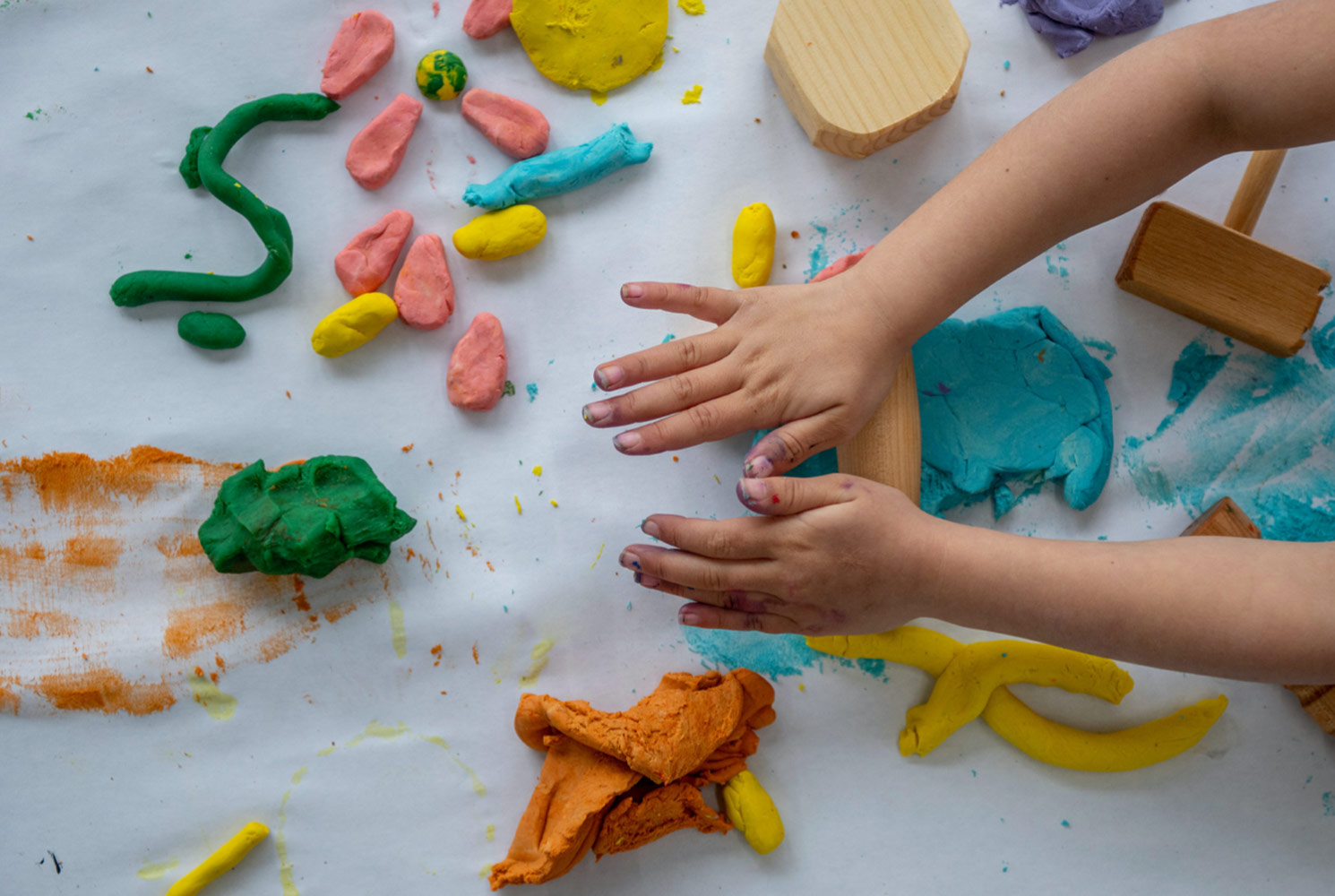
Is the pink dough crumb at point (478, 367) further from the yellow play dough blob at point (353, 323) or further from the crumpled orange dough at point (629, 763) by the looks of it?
the crumpled orange dough at point (629, 763)

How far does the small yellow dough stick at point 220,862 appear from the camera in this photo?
0.81 m

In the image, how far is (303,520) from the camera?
765 mm

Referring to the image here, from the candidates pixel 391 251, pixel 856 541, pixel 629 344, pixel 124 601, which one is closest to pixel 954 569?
pixel 856 541

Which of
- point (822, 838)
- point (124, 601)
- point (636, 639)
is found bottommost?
point (822, 838)

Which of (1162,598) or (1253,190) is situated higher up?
(1253,190)

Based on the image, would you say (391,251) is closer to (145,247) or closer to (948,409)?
(145,247)

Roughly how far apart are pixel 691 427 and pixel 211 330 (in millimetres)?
465

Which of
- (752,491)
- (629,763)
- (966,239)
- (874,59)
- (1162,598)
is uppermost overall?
(874,59)

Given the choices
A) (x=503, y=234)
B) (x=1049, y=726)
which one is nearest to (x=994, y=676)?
(x=1049, y=726)

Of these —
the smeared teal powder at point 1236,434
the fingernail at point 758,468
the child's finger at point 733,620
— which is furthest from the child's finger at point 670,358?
the smeared teal powder at point 1236,434

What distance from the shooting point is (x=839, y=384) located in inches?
28.3

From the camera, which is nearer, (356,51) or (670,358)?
(670,358)

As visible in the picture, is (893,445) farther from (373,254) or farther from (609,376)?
(373,254)

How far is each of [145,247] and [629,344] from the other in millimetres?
469
